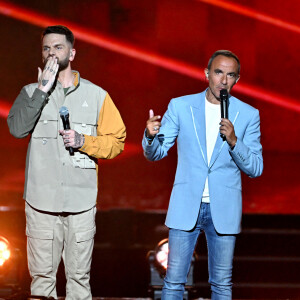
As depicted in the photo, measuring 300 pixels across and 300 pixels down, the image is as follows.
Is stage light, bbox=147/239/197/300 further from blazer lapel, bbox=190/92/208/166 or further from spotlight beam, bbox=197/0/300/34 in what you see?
spotlight beam, bbox=197/0/300/34

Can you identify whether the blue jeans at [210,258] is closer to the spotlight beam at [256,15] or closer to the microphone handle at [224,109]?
the microphone handle at [224,109]

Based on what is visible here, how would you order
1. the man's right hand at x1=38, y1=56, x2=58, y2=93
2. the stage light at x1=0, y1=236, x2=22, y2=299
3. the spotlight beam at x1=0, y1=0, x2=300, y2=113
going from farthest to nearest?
the spotlight beam at x1=0, y1=0, x2=300, y2=113, the stage light at x1=0, y1=236, x2=22, y2=299, the man's right hand at x1=38, y1=56, x2=58, y2=93

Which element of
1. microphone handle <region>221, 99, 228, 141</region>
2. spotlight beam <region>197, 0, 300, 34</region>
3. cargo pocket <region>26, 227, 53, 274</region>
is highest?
spotlight beam <region>197, 0, 300, 34</region>

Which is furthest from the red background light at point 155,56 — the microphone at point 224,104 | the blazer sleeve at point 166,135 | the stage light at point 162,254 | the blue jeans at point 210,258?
the microphone at point 224,104

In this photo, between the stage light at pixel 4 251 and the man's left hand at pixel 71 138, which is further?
the stage light at pixel 4 251

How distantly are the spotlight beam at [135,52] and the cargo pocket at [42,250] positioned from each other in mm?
3249

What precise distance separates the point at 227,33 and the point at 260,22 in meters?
0.34

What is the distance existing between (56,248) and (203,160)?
0.76 m

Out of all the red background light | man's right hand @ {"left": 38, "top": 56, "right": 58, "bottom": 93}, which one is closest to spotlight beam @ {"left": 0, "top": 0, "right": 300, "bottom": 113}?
the red background light

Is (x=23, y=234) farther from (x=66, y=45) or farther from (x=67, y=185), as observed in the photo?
(x=66, y=45)

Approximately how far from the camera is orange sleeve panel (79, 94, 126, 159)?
2475mm

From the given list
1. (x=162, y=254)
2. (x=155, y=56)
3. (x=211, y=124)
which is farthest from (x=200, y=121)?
(x=155, y=56)

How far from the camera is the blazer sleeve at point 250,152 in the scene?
2281 millimetres

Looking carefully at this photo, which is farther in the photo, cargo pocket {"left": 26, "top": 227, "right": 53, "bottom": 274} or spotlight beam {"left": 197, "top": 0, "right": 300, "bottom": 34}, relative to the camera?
spotlight beam {"left": 197, "top": 0, "right": 300, "bottom": 34}
